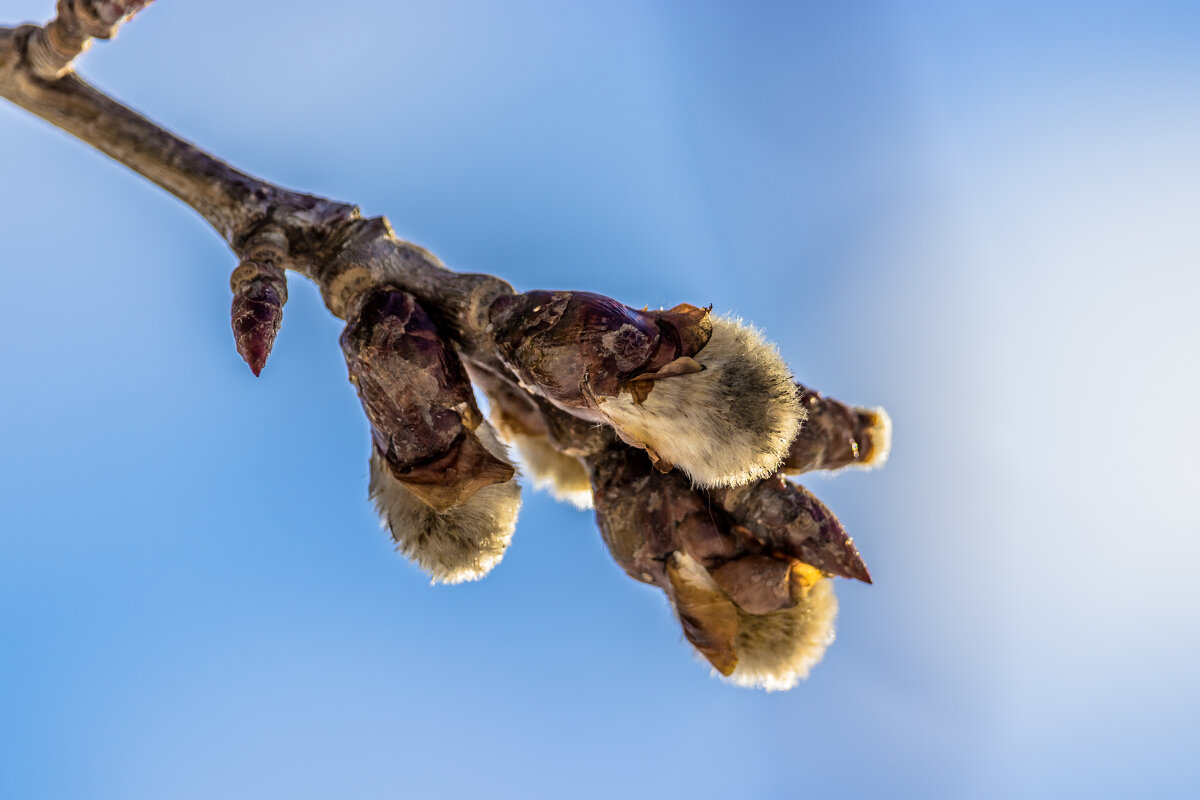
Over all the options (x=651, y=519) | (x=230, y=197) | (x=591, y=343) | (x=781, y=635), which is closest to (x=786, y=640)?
(x=781, y=635)

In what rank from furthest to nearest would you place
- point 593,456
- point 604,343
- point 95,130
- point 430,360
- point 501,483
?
1. point 95,130
2. point 593,456
3. point 501,483
4. point 430,360
5. point 604,343

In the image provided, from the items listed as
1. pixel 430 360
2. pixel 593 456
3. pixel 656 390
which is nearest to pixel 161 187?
pixel 430 360

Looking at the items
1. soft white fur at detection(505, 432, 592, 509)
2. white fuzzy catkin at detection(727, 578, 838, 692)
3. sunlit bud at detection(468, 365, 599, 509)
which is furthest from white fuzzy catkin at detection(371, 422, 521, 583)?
white fuzzy catkin at detection(727, 578, 838, 692)

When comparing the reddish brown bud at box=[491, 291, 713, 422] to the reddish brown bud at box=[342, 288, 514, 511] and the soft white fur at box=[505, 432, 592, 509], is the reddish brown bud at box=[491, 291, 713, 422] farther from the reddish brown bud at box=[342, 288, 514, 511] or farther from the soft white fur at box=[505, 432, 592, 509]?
the soft white fur at box=[505, 432, 592, 509]

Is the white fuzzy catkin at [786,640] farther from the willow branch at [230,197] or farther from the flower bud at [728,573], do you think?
the willow branch at [230,197]

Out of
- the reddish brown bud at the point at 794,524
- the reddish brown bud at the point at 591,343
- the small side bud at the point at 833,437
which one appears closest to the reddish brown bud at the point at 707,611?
the reddish brown bud at the point at 794,524

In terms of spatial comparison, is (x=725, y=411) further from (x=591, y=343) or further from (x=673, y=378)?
(x=591, y=343)

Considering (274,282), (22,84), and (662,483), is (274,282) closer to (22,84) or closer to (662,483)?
(662,483)
